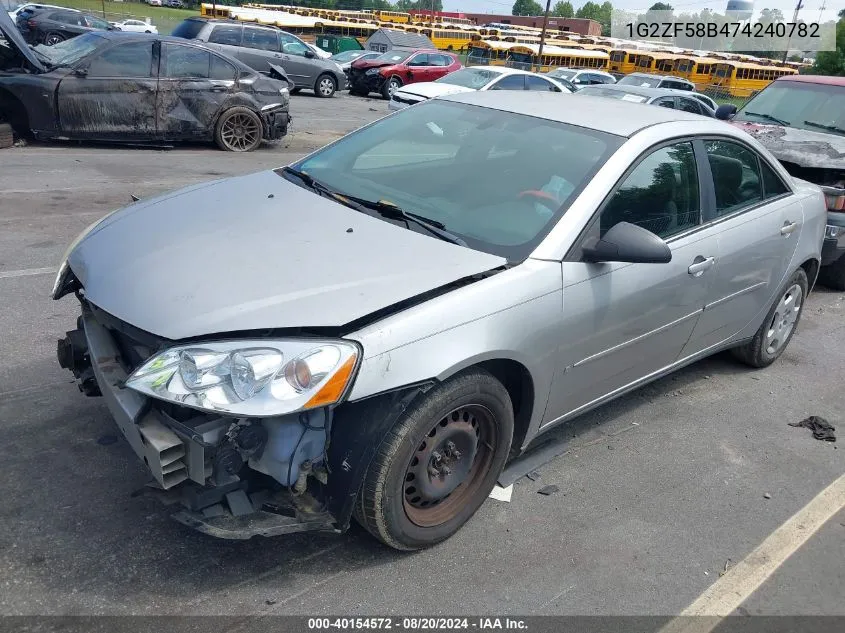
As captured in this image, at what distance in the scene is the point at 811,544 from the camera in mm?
3371

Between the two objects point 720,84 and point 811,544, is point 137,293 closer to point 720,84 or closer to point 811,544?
point 811,544

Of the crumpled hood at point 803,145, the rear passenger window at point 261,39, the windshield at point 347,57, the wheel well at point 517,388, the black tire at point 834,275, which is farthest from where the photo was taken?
the windshield at point 347,57

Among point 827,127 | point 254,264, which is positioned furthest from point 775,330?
point 827,127

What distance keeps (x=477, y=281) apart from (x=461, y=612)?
1238mm

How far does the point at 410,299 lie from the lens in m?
2.74

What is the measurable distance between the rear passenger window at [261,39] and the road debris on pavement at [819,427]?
17.7 m

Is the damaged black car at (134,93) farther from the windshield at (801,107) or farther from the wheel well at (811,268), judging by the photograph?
the wheel well at (811,268)

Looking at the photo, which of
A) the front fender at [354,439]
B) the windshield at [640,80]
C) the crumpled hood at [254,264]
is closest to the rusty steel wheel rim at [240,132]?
the crumpled hood at [254,264]

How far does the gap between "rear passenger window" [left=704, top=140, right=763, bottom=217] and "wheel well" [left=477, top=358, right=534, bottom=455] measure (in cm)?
168

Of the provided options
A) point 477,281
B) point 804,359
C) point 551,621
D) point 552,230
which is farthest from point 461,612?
point 804,359

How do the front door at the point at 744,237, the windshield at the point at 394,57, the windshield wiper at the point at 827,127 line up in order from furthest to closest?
1. the windshield at the point at 394,57
2. the windshield wiper at the point at 827,127
3. the front door at the point at 744,237

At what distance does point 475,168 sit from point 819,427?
267 centimetres

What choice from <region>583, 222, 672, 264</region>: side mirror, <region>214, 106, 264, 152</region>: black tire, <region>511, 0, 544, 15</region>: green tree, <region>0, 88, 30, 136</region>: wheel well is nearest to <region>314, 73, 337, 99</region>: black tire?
<region>214, 106, 264, 152</region>: black tire

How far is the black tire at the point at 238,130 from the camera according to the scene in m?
11.0
